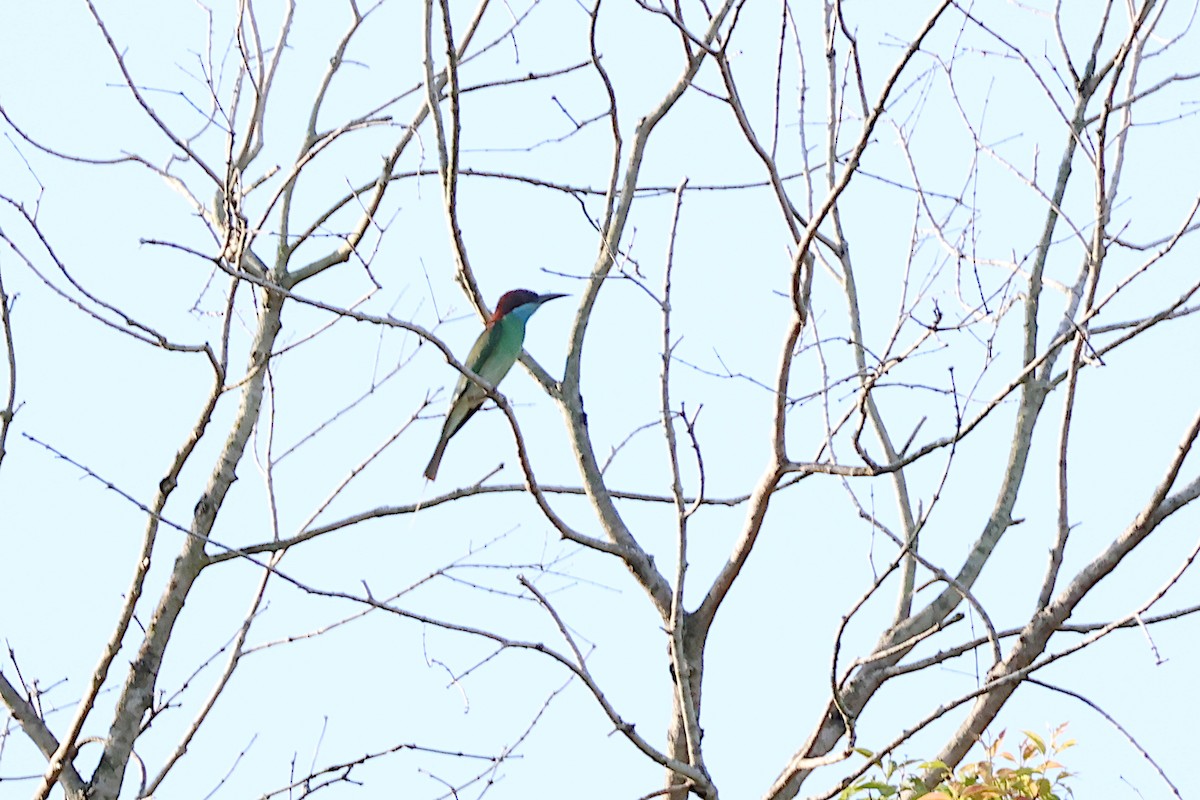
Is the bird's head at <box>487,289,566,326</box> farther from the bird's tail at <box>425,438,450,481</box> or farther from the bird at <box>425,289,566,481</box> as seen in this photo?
the bird's tail at <box>425,438,450,481</box>

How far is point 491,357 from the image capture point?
17.6 ft

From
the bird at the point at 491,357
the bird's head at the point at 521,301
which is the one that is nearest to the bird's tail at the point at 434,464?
the bird at the point at 491,357

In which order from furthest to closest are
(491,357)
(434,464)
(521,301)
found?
(521,301)
(434,464)
(491,357)

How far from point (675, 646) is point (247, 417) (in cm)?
168

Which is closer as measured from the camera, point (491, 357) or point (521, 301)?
point (491, 357)

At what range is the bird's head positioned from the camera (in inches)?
233

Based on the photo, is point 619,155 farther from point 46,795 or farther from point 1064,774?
point 46,795

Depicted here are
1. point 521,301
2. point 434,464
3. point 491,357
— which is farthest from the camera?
point 521,301

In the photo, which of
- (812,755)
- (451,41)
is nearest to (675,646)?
(812,755)

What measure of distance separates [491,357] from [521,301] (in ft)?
2.46

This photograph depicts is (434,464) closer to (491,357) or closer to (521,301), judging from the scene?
(491,357)

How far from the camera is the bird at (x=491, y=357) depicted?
16.7ft

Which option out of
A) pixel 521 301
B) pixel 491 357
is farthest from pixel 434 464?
pixel 521 301

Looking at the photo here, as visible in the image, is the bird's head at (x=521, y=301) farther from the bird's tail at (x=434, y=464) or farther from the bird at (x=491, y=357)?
A: the bird's tail at (x=434, y=464)
